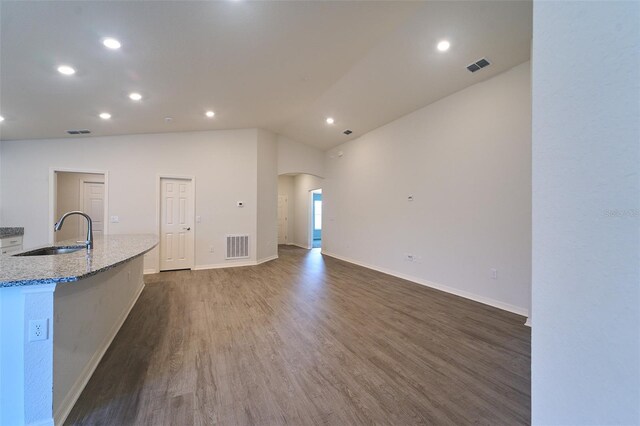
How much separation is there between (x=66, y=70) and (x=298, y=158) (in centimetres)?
481

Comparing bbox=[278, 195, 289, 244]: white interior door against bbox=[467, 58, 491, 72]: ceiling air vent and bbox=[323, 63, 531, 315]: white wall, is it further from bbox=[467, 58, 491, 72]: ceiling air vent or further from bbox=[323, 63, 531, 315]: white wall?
bbox=[467, 58, 491, 72]: ceiling air vent

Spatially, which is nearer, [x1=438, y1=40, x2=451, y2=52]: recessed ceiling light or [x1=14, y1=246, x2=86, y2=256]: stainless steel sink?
[x1=14, y1=246, x2=86, y2=256]: stainless steel sink

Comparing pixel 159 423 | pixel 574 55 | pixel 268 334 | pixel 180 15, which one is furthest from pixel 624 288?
pixel 180 15

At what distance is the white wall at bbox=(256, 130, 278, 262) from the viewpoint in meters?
6.12

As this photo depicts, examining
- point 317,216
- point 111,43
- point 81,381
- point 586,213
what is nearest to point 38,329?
point 81,381

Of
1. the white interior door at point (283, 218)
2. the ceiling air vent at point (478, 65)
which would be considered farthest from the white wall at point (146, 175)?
the ceiling air vent at point (478, 65)

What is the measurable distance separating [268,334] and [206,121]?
4107 mm

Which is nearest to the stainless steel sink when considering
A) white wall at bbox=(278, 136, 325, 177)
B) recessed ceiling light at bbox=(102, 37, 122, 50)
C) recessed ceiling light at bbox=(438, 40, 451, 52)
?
recessed ceiling light at bbox=(102, 37, 122, 50)

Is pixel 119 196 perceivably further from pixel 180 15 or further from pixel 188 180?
pixel 180 15

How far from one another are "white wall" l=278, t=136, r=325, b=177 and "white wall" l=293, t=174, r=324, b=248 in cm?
92

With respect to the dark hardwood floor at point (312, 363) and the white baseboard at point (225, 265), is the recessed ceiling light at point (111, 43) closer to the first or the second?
the dark hardwood floor at point (312, 363)

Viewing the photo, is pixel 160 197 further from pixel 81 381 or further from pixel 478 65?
pixel 478 65

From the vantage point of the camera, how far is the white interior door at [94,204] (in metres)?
6.34

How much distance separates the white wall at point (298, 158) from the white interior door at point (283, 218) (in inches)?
107
